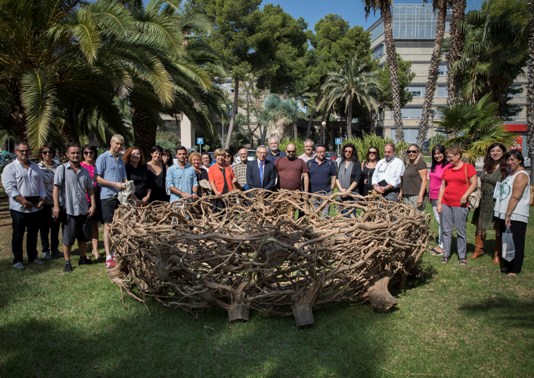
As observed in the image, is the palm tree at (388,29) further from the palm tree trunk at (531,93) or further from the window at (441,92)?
the window at (441,92)

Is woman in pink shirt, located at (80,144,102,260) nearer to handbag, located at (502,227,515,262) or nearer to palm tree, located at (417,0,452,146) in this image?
handbag, located at (502,227,515,262)

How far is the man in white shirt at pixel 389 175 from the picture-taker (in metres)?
6.61

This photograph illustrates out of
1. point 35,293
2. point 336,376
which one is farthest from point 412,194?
point 35,293

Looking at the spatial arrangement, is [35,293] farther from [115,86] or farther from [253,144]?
[253,144]

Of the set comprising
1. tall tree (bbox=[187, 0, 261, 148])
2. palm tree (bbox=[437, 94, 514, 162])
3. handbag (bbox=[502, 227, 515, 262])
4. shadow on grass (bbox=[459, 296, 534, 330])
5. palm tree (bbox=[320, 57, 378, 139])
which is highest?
tall tree (bbox=[187, 0, 261, 148])

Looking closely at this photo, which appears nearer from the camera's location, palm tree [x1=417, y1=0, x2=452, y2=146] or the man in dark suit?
the man in dark suit

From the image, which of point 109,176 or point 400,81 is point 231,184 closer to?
point 109,176

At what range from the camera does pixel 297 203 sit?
579 cm

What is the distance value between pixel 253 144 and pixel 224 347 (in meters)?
47.3

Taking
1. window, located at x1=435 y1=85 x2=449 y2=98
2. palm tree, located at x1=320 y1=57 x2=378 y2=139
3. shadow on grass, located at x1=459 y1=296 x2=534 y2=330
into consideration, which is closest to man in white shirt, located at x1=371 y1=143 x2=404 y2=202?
shadow on grass, located at x1=459 y1=296 x2=534 y2=330

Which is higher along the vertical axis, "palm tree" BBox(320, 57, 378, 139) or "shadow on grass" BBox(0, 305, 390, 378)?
"palm tree" BBox(320, 57, 378, 139)

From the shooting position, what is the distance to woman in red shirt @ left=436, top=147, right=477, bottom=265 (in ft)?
18.2

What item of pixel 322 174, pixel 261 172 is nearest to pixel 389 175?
pixel 322 174

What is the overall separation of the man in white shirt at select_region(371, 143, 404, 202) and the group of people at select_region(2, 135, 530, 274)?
0.02 m
